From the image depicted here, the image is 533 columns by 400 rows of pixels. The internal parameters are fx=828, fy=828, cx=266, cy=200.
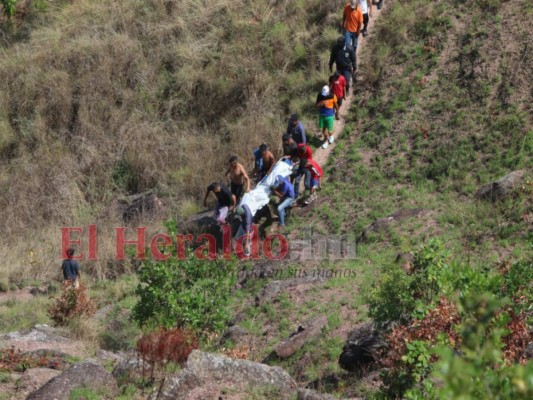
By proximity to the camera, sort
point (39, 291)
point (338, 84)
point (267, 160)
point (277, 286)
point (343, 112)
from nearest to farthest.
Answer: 1. point (277, 286)
2. point (39, 291)
3. point (267, 160)
4. point (338, 84)
5. point (343, 112)

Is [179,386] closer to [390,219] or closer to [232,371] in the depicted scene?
[232,371]

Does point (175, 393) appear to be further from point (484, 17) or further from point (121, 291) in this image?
point (484, 17)

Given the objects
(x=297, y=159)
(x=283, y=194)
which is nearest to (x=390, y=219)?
(x=283, y=194)

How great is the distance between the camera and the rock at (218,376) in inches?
342

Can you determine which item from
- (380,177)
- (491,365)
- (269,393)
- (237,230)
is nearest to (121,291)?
(237,230)

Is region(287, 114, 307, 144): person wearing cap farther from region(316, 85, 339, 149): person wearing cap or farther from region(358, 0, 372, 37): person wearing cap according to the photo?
region(358, 0, 372, 37): person wearing cap

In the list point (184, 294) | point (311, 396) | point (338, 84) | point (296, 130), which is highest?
point (338, 84)

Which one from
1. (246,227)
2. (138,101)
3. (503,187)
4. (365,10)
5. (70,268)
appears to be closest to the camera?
(503,187)

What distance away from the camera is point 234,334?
12.0 meters

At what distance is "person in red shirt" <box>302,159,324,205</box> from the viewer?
1509 centimetres

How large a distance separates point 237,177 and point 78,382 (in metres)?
6.67

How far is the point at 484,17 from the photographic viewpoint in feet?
56.4

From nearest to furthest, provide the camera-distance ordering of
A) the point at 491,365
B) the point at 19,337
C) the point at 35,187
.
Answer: the point at 491,365, the point at 19,337, the point at 35,187

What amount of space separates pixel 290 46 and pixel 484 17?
4.44m
